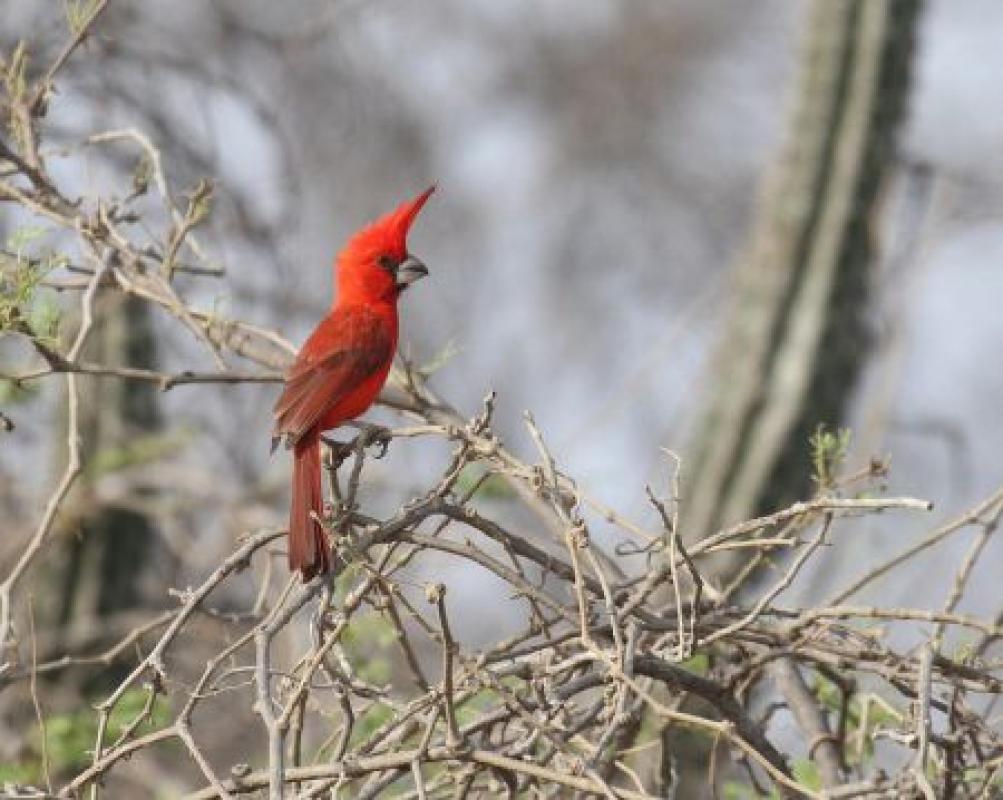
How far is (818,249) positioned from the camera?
5.64 meters

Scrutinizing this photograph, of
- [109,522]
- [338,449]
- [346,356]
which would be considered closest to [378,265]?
[346,356]

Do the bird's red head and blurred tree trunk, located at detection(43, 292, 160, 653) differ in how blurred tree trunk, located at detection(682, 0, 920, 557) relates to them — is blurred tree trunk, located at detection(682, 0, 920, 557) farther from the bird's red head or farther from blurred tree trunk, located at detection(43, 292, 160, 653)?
blurred tree trunk, located at detection(43, 292, 160, 653)

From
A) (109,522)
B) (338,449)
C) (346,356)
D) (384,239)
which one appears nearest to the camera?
(338,449)

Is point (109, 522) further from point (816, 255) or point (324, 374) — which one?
point (324, 374)

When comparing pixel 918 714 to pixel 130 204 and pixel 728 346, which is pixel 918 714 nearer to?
pixel 130 204

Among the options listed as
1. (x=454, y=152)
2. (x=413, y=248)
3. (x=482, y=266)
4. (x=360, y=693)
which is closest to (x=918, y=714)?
(x=360, y=693)

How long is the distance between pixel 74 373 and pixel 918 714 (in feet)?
4.43

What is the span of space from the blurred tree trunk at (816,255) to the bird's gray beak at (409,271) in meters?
1.74

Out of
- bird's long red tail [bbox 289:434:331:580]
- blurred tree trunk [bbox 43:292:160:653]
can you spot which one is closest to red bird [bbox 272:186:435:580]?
bird's long red tail [bbox 289:434:331:580]

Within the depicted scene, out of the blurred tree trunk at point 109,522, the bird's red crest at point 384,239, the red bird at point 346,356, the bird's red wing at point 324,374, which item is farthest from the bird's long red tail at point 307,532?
the blurred tree trunk at point 109,522

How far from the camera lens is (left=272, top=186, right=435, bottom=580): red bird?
313cm

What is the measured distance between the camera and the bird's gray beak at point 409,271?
3916mm

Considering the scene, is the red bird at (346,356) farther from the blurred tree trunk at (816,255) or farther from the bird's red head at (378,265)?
the blurred tree trunk at (816,255)

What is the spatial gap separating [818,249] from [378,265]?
2.03m
